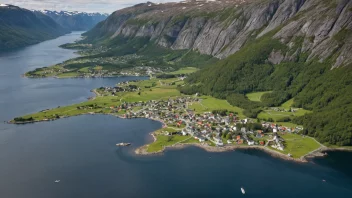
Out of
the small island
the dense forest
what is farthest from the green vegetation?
the dense forest

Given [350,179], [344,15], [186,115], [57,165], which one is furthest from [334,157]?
[344,15]

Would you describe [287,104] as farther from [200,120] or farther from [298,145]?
[298,145]

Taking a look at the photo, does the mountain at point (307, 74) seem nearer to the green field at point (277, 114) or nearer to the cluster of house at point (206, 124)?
the green field at point (277, 114)

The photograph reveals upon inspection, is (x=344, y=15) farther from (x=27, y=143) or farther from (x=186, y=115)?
(x=27, y=143)

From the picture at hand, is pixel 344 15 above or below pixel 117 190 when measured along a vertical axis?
above

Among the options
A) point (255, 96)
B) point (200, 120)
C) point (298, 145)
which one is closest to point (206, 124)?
point (200, 120)

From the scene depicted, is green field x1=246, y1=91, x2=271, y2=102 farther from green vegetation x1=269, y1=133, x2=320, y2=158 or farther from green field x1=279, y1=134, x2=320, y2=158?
green field x1=279, y1=134, x2=320, y2=158
